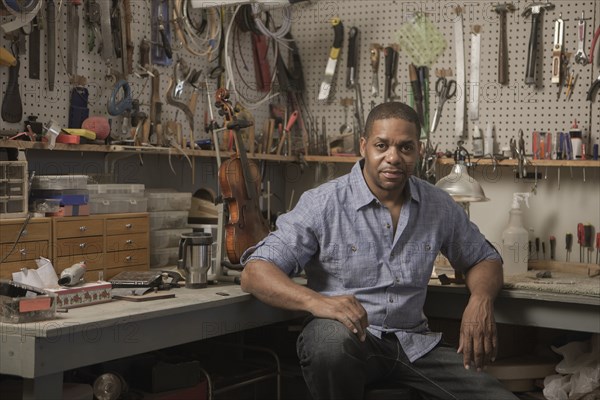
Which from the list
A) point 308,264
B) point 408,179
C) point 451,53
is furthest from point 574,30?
→ point 308,264

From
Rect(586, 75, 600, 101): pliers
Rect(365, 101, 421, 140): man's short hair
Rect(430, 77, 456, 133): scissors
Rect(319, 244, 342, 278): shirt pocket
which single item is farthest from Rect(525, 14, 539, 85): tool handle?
Rect(319, 244, 342, 278): shirt pocket

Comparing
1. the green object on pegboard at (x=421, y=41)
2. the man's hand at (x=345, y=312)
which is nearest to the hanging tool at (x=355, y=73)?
the green object on pegboard at (x=421, y=41)

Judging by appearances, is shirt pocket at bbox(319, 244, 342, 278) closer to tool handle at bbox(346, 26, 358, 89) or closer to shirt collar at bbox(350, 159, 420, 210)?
shirt collar at bbox(350, 159, 420, 210)

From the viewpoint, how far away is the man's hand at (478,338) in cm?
262

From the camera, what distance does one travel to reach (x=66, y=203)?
279 centimetres

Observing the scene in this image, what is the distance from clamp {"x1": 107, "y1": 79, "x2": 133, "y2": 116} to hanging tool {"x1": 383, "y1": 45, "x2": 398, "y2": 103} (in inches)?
54.4

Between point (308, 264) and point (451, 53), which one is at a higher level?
point (451, 53)

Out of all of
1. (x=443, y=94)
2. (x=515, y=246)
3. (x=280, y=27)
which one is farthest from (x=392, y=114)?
(x=280, y=27)

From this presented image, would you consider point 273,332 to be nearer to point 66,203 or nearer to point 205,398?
point 205,398

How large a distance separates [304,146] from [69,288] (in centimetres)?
197

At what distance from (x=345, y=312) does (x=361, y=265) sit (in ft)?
1.03

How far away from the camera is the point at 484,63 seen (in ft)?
12.7

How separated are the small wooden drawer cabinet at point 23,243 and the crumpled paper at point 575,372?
2067mm

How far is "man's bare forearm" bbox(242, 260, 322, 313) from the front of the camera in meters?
2.54
